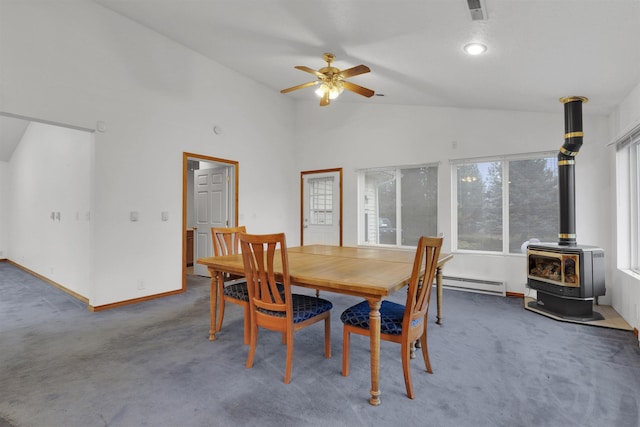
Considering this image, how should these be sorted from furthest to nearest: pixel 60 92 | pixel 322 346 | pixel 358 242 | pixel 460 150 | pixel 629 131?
pixel 358 242, pixel 460 150, pixel 60 92, pixel 629 131, pixel 322 346

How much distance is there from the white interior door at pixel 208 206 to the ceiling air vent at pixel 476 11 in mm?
4119

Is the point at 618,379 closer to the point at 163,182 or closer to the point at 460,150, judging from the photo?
the point at 460,150

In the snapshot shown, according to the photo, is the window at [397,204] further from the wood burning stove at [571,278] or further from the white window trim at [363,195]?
the wood burning stove at [571,278]

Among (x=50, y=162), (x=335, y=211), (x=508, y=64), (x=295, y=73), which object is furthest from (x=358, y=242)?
(x=50, y=162)

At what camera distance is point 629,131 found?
2939 millimetres

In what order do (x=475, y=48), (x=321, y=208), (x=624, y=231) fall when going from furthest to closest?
(x=321, y=208) → (x=624, y=231) → (x=475, y=48)

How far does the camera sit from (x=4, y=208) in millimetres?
6977

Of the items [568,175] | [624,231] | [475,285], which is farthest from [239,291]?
[624,231]

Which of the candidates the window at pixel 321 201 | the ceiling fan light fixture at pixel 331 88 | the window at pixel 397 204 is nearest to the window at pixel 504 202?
the window at pixel 397 204

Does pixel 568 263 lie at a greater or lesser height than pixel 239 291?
greater

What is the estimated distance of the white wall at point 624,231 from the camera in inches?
113

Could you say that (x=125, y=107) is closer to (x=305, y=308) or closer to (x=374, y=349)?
(x=305, y=308)

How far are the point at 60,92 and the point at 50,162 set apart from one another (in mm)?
2408

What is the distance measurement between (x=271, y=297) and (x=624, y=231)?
3.87 meters
